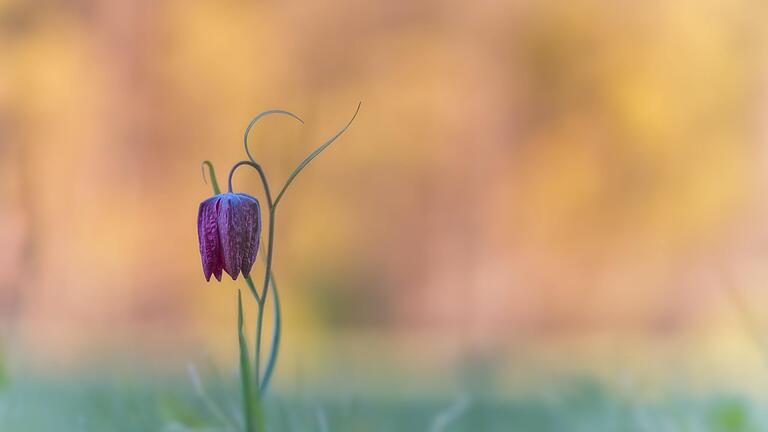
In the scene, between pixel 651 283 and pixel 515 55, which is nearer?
pixel 651 283

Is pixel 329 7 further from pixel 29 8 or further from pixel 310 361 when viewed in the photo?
pixel 310 361

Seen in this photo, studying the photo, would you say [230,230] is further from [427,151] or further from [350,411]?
[427,151]

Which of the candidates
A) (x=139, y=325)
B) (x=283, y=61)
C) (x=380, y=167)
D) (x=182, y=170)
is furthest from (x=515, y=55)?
(x=139, y=325)

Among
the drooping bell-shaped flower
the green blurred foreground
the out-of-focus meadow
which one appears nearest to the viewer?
the drooping bell-shaped flower

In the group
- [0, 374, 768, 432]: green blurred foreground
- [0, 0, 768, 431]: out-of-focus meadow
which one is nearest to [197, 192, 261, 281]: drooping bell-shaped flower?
[0, 374, 768, 432]: green blurred foreground

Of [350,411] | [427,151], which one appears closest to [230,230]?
[350,411]

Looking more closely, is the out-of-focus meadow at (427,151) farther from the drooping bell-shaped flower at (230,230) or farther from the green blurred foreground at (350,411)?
the drooping bell-shaped flower at (230,230)

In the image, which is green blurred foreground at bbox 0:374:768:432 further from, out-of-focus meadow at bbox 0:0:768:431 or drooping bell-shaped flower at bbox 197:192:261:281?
out-of-focus meadow at bbox 0:0:768:431
